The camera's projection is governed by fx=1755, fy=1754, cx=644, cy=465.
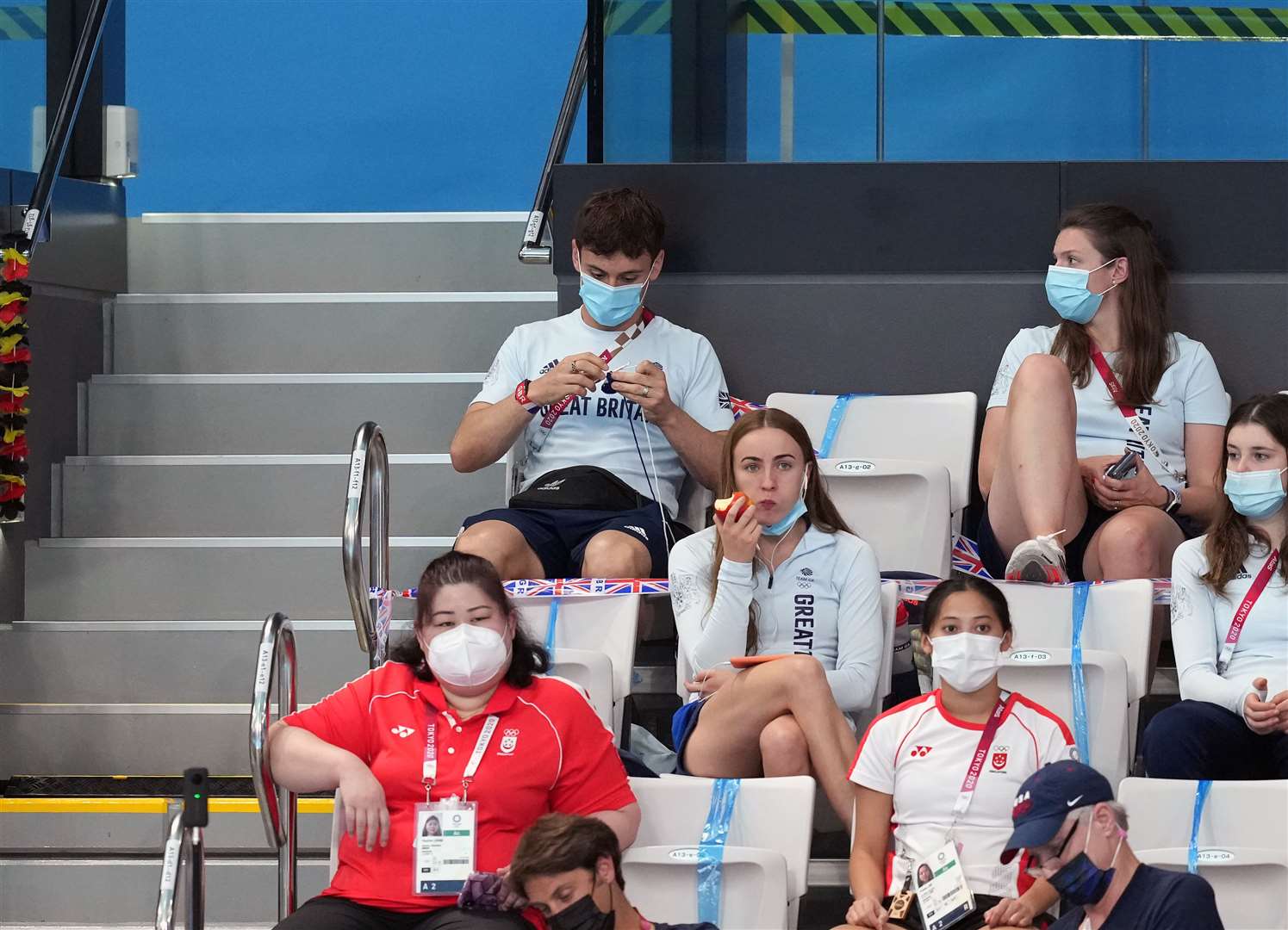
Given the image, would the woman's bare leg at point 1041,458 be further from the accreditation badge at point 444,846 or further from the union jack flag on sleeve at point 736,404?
the accreditation badge at point 444,846

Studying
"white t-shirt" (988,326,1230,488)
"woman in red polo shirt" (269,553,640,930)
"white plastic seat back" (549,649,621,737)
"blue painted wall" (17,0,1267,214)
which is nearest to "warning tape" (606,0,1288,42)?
"white t-shirt" (988,326,1230,488)

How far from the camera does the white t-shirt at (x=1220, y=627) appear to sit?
3791 mm

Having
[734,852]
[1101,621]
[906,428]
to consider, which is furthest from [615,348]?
[734,852]

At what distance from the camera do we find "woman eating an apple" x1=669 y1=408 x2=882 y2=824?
3.56 m

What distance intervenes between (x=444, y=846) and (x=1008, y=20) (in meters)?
3.34

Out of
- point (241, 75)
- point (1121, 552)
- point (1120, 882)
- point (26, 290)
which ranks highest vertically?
point (241, 75)

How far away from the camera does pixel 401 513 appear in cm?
554

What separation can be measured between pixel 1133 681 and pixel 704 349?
5.12 feet

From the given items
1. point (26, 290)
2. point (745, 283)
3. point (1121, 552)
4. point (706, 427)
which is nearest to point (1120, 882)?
point (1121, 552)

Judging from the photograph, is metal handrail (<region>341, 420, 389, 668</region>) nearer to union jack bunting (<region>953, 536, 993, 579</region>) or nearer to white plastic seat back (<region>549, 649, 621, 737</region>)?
white plastic seat back (<region>549, 649, 621, 737</region>)

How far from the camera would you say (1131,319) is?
15.9 feet

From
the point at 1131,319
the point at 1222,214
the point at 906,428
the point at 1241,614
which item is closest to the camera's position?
the point at 1241,614

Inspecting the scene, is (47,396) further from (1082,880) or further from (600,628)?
(1082,880)

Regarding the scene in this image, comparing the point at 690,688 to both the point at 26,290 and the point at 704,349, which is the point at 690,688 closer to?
the point at 704,349
